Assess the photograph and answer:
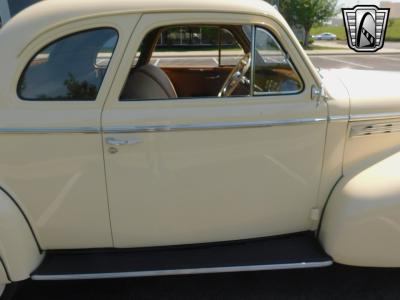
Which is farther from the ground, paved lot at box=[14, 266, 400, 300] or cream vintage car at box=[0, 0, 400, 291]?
cream vintage car at box=[0, 0, 400, 291]

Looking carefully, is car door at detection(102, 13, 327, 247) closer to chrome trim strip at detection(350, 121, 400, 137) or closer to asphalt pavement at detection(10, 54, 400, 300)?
chrome trim strip at detection(350, 121, 400, 137)

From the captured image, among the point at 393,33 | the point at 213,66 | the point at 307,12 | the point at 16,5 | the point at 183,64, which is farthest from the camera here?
the point at 393,33

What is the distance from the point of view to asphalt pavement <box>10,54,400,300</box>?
2361mm

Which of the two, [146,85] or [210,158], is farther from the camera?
[146,85]

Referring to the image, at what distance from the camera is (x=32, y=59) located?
1887 mm

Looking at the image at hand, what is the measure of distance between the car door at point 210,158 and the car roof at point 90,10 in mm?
41

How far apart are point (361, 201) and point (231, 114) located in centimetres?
87

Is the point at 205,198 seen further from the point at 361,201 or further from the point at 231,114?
the point at 361,201

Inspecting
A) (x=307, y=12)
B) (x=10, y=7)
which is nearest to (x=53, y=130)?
(x=10, y=7)

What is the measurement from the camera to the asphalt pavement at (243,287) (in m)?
2.36

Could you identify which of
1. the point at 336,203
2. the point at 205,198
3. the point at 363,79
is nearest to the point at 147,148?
the point at 205,198

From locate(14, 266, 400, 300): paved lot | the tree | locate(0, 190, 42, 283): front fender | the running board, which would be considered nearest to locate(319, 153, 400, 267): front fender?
the running board

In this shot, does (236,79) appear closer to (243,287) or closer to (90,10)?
(90,10)

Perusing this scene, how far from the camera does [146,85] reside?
2.27m
